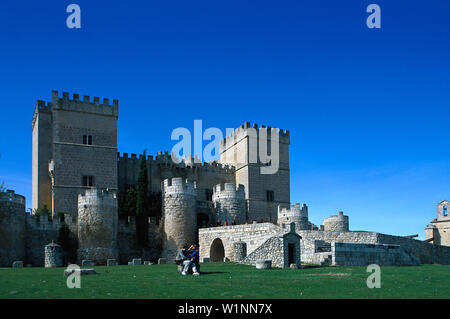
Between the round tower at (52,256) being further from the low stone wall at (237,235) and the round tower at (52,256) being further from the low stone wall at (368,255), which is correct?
the low stone wall at (368,255)

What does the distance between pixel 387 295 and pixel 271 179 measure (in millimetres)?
37385

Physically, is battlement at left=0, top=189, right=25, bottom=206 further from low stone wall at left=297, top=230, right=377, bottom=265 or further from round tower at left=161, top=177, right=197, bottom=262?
low stone wall at left=297, top=230, right=377, bottom=265

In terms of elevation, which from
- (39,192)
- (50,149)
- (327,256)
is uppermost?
(50,149)

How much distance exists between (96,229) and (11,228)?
513 cm

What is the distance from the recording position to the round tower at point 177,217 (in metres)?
37.8

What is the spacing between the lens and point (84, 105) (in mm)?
42812

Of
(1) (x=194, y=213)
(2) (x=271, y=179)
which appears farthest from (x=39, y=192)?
(2) (x=271, y=179)

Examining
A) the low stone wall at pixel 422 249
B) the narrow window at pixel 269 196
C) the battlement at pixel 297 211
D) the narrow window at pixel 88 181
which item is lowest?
the low stone wall at pixel 422 249

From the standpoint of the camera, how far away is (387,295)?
494 inches

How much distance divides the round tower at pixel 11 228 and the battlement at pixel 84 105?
1037cm

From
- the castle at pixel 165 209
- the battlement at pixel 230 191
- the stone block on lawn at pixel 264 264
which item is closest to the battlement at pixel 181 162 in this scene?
the castle at pixel 165 209
